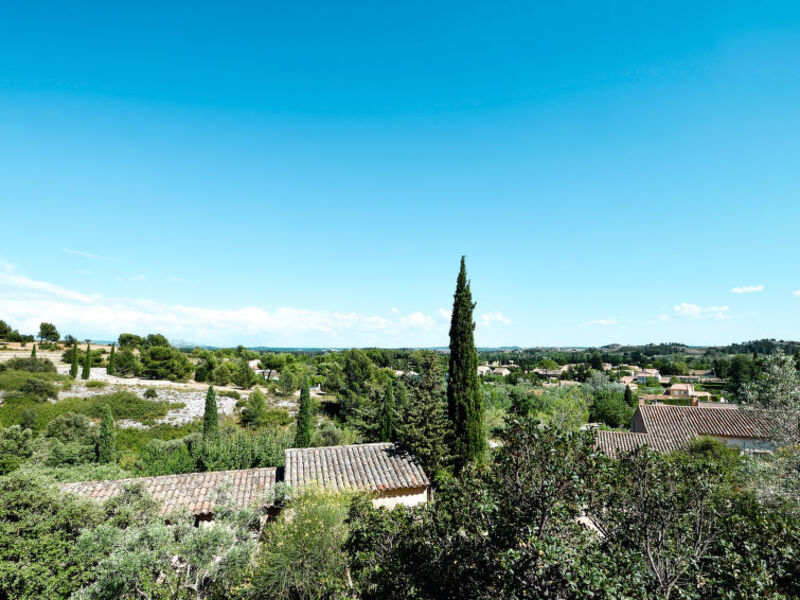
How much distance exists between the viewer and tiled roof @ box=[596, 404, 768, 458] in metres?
22.2

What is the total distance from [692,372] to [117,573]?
387 feet

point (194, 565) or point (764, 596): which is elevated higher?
point (764, 596)

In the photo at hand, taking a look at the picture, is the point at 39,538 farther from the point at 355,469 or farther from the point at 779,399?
the point at 779,399

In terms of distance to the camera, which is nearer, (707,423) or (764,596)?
(764,596)

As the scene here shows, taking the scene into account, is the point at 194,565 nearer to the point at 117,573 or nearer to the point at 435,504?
the point at 117,573

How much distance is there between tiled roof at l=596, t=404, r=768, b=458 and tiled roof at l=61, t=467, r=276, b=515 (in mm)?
19508

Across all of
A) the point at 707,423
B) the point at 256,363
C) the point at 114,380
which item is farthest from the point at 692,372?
the point at 114,380

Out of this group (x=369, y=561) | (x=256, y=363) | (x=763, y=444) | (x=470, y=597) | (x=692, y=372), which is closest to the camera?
(x=470, y=597)

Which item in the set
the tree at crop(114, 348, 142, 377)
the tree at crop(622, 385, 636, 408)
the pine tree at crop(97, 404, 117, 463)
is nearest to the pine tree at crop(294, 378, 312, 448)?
the pine tree at crop(97, 404, 117, 463)

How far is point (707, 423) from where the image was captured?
24156mm

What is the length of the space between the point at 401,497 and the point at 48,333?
7617 centimetres

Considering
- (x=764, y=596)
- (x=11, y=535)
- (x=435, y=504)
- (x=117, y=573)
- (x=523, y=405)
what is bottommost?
(x=523, y=405)

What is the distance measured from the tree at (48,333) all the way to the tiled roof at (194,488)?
68.2 m

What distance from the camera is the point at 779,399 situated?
10.1 m
